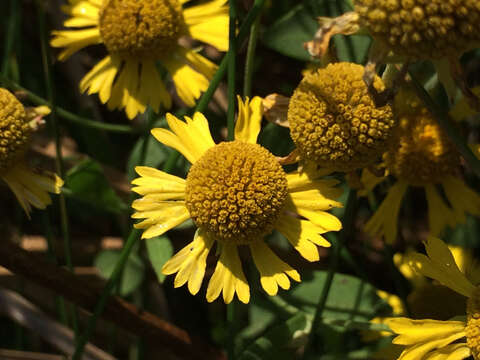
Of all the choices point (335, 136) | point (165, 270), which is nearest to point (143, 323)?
point (165, 270)

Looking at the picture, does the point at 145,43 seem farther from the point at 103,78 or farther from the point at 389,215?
the point at 389,215

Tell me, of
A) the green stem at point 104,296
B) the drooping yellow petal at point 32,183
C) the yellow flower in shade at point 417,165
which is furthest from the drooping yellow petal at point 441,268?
the drooping yellow petal at point 32,183

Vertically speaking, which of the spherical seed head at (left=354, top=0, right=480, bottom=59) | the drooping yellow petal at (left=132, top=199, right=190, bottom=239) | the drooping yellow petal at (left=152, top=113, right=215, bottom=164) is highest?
the spherical seed head at (left=354, top=0, right=480, bottom=59)

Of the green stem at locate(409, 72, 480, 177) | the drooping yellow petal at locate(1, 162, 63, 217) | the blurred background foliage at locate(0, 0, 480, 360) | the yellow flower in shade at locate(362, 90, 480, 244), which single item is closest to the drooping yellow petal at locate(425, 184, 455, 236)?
the yellow flower in shade at locate(362, 90, 480, 244)

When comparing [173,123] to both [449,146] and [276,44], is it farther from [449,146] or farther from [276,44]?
[449,146]

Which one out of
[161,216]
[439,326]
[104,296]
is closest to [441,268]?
[439,326]

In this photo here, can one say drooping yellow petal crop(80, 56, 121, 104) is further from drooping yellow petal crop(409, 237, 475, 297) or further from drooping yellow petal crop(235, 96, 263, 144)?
drooping yellow petal crop(409, 237, 475, 297)
